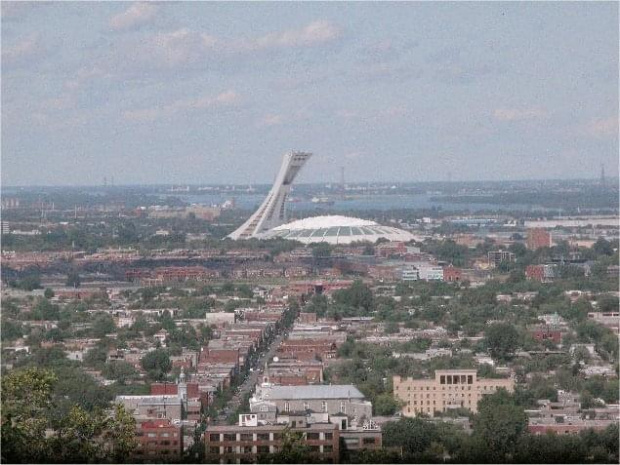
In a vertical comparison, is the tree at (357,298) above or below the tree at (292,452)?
below

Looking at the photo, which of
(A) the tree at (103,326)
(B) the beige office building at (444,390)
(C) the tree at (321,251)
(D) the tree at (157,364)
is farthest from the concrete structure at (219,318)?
(C) the tree at (321,251)

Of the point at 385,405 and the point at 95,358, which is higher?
the point at 385,405

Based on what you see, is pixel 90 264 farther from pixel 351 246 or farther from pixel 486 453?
pixel 486 453

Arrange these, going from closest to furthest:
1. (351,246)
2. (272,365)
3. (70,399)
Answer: (70,399) < (272,365) < (351,246)

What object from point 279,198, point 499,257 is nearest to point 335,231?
point 279,198

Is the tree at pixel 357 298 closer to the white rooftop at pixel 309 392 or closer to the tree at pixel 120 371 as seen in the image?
the tree at pixel 120 371

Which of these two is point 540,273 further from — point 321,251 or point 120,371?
point 120,371

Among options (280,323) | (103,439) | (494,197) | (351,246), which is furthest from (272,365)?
(494,197)
